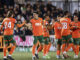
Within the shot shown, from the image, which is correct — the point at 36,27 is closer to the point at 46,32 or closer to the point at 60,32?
the point at 60,32

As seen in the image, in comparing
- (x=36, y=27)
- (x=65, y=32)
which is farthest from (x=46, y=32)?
(x=36, y=27)

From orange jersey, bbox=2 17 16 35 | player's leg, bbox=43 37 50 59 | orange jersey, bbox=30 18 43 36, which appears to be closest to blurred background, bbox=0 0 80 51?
player's leg, bbox=43 37 50 59

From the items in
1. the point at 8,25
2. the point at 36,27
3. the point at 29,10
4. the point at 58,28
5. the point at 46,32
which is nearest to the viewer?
the point at 8,25

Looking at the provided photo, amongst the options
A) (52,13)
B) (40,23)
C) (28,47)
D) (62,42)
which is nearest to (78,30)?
(62,42)

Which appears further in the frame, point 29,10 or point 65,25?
point 29,10

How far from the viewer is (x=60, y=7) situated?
2717 cm

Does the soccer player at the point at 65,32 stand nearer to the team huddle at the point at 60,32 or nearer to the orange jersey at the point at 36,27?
the team huddle at the point at 60,32

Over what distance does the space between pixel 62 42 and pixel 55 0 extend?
12.1 m

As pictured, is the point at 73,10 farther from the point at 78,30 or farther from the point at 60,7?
the point at 78,30

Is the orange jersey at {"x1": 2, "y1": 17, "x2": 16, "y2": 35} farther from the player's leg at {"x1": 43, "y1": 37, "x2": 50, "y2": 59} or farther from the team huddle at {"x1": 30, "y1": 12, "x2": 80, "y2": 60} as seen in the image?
the player's leg at {"x1": 43, "y1": 37, "x2": 50, "y2": 59}

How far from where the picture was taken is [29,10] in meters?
23.9

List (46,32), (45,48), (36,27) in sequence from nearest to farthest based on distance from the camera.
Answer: (36,27), (45,48), (46,32)

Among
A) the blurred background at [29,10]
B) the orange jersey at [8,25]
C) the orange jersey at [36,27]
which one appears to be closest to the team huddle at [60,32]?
the orange jersey at [36,27]

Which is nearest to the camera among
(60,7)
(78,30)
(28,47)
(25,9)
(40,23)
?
(40,23)
